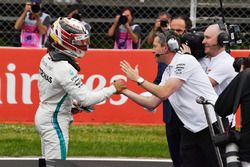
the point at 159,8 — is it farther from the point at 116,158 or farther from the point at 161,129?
the point at 116,158

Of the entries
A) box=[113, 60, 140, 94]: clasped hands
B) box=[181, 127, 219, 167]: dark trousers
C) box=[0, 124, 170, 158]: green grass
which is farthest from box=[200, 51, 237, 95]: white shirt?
box=[0, 124, 170, 158]: green grass

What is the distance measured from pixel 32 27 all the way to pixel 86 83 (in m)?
1.61

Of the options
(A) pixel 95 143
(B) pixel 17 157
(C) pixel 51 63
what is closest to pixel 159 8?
(A) pixel 95 143

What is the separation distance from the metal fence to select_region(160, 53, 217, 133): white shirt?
21.3 ft

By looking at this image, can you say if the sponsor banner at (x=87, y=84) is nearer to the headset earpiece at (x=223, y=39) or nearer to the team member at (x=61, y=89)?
the headset earpiece at (x=223, y=39)

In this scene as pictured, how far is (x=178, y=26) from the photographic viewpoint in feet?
32.0

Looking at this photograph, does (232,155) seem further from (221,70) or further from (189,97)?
(221,70)

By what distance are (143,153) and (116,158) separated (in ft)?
1.27

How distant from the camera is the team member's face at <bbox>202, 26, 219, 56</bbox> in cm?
826

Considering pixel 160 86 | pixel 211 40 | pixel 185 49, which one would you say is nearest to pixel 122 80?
pixel 160 86

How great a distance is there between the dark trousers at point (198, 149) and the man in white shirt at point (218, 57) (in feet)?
2.54

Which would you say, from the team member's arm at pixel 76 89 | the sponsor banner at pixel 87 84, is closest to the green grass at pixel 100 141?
the sponsor banner at pixel 87 84

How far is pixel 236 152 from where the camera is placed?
19.7 ft

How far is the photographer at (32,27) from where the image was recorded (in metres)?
13.7
